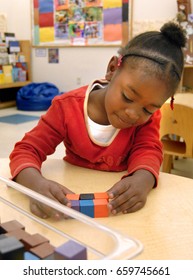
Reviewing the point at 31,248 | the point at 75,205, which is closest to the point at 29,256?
the point at 31,248

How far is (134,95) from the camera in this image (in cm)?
71

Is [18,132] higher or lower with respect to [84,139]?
lower

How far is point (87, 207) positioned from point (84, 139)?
1.07ft

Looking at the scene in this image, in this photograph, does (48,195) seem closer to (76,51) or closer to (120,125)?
(120,125)

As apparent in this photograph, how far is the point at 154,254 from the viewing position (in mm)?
435

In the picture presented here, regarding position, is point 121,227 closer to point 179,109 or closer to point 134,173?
point 134,173

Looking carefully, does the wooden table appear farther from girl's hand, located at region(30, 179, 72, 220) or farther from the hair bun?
the hair bun

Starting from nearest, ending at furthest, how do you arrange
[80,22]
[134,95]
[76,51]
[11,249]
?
[11,249]
[134,95]
[80,22]
[76,51]

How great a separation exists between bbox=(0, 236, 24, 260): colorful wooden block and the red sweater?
0.50 metres

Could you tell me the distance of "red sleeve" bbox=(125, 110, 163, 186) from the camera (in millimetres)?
742

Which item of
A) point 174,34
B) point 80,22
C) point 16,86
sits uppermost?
point 80,22

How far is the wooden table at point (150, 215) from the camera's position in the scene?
1.42ft

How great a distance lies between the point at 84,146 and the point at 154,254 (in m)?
0.45
